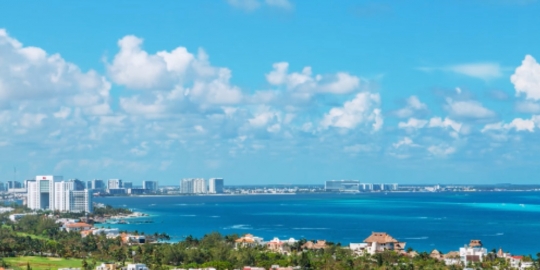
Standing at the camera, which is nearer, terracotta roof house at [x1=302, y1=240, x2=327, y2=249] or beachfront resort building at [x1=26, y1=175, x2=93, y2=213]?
terracotta roof house at [x1=302, y1=240, x2=327, y2=249]

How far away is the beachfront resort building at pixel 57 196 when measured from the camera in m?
112

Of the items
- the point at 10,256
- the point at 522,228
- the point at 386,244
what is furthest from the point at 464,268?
the point at 522,228

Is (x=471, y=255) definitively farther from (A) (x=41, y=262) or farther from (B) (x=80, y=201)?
(B) (x=80, y=201)

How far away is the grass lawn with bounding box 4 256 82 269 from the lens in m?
43.4

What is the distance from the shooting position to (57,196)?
4579 inches

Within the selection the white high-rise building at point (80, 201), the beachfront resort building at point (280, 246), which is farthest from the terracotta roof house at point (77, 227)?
the white high-rise building at point (80, 201)

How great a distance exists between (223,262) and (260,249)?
8.63 m

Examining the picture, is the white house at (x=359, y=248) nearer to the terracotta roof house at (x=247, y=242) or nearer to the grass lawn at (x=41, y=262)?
the terracotta roof house at (x=247, y=242)

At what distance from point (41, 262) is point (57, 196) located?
72.7 m

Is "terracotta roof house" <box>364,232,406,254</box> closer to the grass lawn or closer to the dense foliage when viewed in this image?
the dense foliage

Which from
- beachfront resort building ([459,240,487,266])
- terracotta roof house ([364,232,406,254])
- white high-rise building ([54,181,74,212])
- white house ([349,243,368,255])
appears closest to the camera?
Result: beachfront resort building ([459,240,487,266])

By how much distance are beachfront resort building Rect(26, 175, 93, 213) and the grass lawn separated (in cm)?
6275

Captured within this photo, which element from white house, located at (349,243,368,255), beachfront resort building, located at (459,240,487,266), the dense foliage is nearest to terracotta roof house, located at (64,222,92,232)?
the dense foliage

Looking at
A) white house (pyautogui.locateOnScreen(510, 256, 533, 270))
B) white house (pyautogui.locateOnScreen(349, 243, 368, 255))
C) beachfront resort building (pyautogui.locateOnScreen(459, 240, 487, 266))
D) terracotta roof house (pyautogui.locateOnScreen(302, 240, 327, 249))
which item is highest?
terracotta roof house (pyautogui.locateOnScreen(302, 240, 327, 249))
